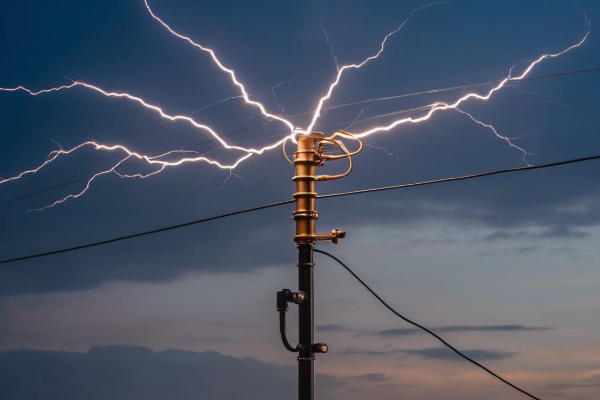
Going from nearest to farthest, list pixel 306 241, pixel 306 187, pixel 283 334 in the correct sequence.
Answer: pixel 283 334 → pixel 306 241 → pixel 306 187

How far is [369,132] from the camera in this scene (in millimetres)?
9836

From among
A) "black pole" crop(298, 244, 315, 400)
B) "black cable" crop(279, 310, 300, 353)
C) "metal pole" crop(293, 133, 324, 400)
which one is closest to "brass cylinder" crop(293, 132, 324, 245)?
"metal pole" crop(293, 133, 324, 400)

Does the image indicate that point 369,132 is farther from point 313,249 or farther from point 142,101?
point 142,101

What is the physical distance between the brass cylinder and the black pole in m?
0.14

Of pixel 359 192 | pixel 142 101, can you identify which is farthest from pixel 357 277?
pixel 142 101

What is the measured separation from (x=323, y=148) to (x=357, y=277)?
5.40 ft

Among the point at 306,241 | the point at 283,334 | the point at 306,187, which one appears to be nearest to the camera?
the point at 283,334

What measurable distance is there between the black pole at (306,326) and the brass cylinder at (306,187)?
0.14 meters

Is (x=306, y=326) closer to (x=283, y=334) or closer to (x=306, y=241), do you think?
(x=283, y=334)

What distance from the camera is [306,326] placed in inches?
339

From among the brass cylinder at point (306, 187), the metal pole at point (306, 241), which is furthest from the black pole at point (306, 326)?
the brass cylinder at point (306, 187)

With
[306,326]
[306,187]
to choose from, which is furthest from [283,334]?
[306,187]

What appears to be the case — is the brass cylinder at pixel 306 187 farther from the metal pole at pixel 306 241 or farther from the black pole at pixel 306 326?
the black pole at pixel 306 326

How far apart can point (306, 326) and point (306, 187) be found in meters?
1.48
